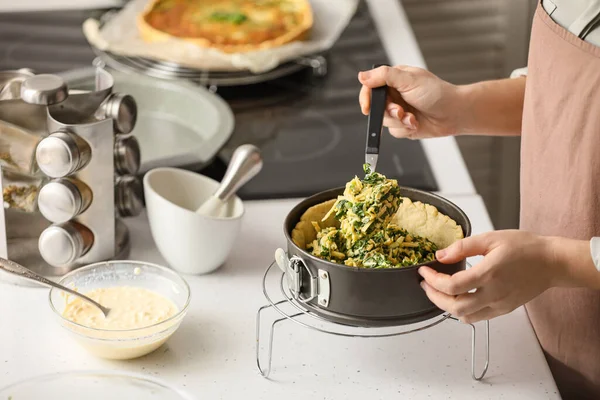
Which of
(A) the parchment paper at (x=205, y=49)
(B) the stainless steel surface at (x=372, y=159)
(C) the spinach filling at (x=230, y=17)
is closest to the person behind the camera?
(B) the stainless steel surface at (x=372, y=159)

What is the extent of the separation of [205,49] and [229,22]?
0.15 m

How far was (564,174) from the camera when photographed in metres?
1.24

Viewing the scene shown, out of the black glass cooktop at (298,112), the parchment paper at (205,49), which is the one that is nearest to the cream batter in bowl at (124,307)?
the black glass cooktop at (298,112)

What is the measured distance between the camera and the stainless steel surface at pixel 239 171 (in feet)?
4.73

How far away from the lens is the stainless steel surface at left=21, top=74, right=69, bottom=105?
1.35 metres

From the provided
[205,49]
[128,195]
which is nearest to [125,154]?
[128,195]

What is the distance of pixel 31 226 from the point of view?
141 centimetres

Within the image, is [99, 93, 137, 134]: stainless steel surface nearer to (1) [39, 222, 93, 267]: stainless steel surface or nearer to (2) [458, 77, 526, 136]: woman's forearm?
(1) [39, 222, 93, 267]: stainless steel surface

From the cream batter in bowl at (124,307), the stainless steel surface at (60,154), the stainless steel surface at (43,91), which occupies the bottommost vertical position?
the cream batter in bowl at (124,307)

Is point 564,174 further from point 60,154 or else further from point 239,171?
point 60,154

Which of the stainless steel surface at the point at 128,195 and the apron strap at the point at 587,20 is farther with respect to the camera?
the stainless steel surface at the point at 128,195

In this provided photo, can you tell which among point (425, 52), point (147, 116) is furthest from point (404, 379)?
point (425, 52)

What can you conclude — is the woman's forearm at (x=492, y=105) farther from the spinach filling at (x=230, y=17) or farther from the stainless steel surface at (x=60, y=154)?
the spinach filling at (x=230, y=17)

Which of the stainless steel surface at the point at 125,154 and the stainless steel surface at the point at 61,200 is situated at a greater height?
the stainless steel surface at the point at 125,154
